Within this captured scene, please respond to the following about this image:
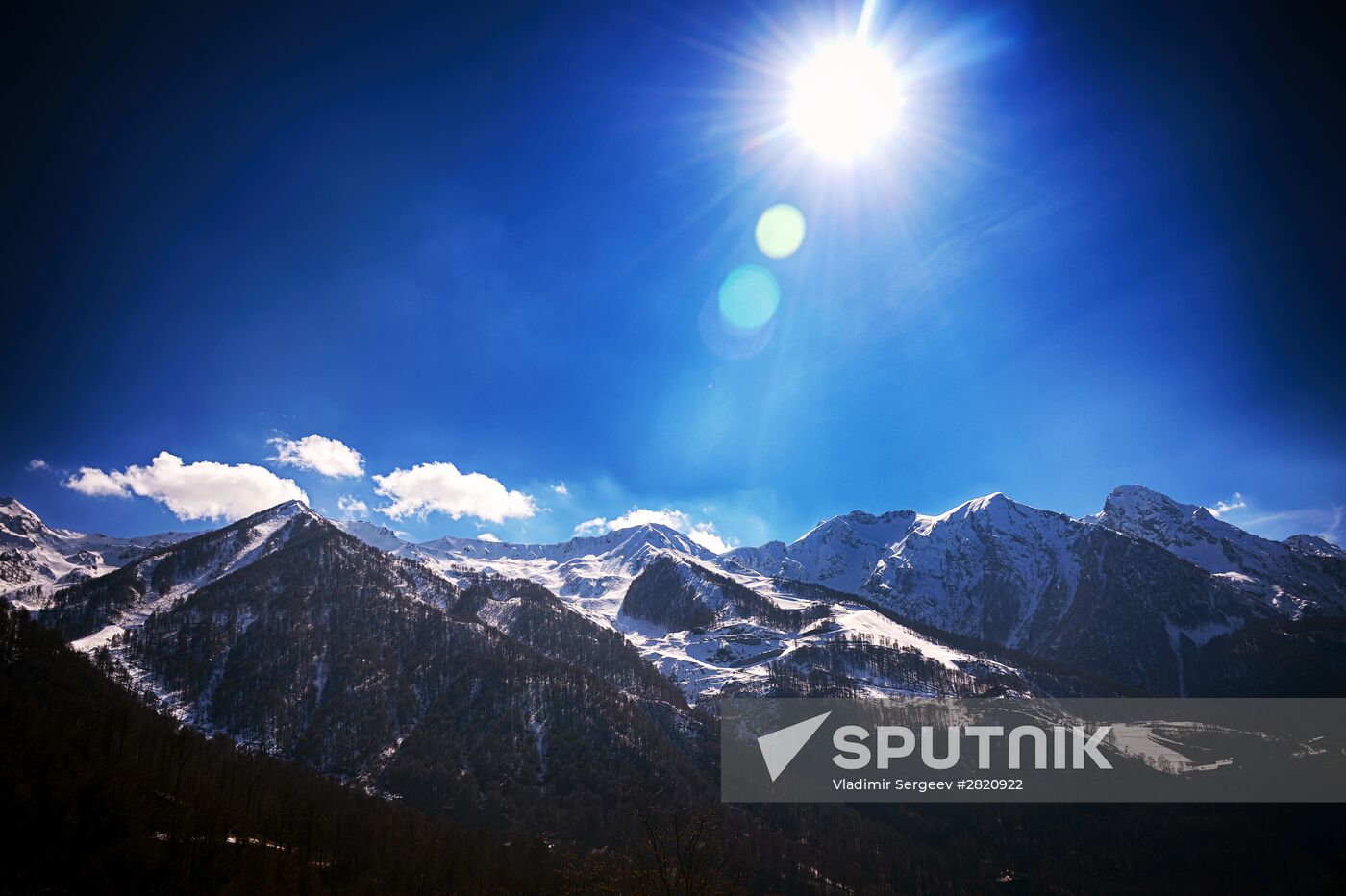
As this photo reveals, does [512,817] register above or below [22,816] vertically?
below

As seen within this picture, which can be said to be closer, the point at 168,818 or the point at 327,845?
the point at 168,818

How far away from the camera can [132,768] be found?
402 feet

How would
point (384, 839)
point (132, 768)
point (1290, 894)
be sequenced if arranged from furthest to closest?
1. point (1290, 894)
2. point (384, 839)
3. point (132, 768)

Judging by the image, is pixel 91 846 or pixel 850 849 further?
pixel 850 849

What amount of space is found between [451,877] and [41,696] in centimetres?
13149

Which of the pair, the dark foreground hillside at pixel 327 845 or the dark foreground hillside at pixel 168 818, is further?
the dark foreground hillside at pixel 168 818

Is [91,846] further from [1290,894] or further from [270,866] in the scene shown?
[1290,894]

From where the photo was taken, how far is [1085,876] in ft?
611

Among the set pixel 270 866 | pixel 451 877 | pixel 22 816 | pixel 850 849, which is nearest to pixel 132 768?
pixel 22 816

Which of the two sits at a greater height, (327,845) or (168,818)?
(168,818)

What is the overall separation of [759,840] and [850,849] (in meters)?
30.9


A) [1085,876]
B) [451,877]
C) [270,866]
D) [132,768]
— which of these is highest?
[132,768]

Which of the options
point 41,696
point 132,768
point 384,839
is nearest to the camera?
point 132,768

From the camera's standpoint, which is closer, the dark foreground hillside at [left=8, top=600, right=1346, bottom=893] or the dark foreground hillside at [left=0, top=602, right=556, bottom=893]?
the dark foreground hillside at [left=8, top=600, right=1346, bottom=893]
